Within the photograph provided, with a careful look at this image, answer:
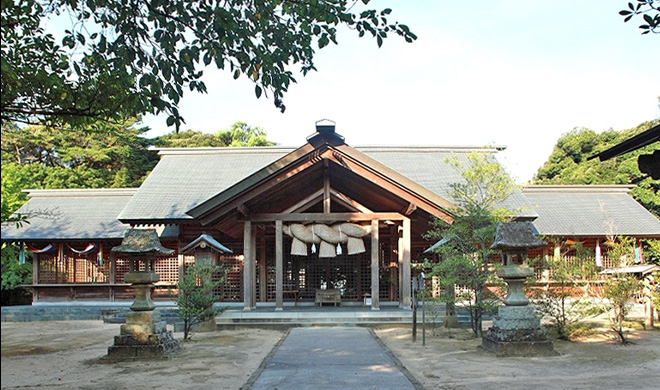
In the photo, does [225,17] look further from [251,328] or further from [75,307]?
[75,307]

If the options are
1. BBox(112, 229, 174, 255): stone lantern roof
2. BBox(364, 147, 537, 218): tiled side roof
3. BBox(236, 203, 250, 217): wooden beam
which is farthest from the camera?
BBox(364, 147, 537, 218): tiled side roof

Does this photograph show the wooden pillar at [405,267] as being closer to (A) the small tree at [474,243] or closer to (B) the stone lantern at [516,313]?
(A) the small tree at [474,243]

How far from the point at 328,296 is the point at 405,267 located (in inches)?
133

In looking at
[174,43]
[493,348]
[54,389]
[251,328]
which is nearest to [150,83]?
[174,43]

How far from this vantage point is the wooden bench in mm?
19188

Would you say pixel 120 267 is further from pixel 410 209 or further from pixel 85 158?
pixel 85 158

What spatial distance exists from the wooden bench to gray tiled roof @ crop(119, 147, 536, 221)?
5.55 m

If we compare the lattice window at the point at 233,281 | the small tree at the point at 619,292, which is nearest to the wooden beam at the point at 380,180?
the small tree at the point at 619,292

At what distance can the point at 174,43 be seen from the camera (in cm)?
678

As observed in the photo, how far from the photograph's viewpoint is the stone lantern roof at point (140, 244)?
11406mm

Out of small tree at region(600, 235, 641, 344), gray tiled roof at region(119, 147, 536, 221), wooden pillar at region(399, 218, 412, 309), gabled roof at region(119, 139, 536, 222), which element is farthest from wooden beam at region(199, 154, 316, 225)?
small tree at region(600, 235, 641, 344)

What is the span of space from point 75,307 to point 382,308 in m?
11.0

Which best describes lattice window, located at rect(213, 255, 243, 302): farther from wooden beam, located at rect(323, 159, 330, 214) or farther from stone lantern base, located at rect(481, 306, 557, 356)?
stone lantern base, located at rect(481, 306, 557, 356)

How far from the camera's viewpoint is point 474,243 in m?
13.3
